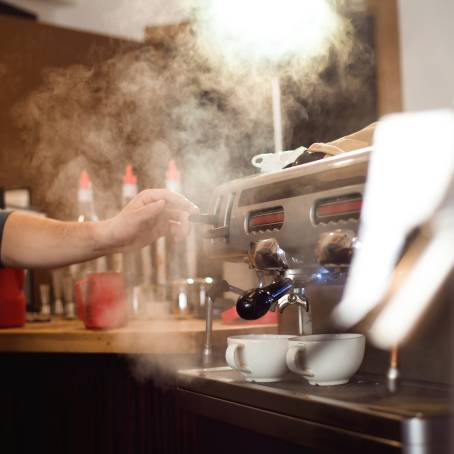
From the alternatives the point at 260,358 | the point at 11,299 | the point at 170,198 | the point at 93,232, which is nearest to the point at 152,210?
the point at 170,198

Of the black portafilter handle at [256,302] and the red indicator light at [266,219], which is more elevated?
the red indicator light at [266,219]

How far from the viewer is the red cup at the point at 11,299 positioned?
6.93ft

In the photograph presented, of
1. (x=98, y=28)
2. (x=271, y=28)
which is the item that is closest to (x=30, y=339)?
(x=271, y=28)

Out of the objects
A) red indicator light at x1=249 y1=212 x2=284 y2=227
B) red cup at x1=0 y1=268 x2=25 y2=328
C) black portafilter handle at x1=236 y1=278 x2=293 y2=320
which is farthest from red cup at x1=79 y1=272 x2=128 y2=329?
black portafilter handle at x1=236 y1=278 x2=293 y2=320

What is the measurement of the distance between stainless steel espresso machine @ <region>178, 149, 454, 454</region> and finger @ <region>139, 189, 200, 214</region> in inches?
8.3

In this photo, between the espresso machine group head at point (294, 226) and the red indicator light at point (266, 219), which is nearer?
the espresso machine group head at point (294, 226)

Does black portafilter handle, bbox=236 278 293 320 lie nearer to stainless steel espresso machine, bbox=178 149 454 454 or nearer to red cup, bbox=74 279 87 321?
stainless steel espresso machine, bbox=178 149 454 454

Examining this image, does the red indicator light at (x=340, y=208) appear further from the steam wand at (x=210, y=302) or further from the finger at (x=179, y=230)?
the finger at (x=179, y=230)

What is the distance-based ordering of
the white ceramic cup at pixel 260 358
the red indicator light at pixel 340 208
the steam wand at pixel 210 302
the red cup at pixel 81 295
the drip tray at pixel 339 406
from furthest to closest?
the red cup at pixel 81 295, the steam wand at pixel 210 302, the white ceramic cup at pixel 260 358, the red indicator light at pixel 340 208, the drip tray at pixel 339 406

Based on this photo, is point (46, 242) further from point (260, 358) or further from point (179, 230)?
point (260, 358)

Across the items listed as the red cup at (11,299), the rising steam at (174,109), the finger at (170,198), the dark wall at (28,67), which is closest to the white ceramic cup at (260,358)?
the finger at (170,198)

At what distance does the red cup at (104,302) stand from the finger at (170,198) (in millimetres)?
538

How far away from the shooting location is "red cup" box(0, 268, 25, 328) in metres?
2.11

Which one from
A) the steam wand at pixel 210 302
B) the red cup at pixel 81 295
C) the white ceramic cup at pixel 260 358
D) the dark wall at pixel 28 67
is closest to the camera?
the white ceramic cup at pixel 260 358
